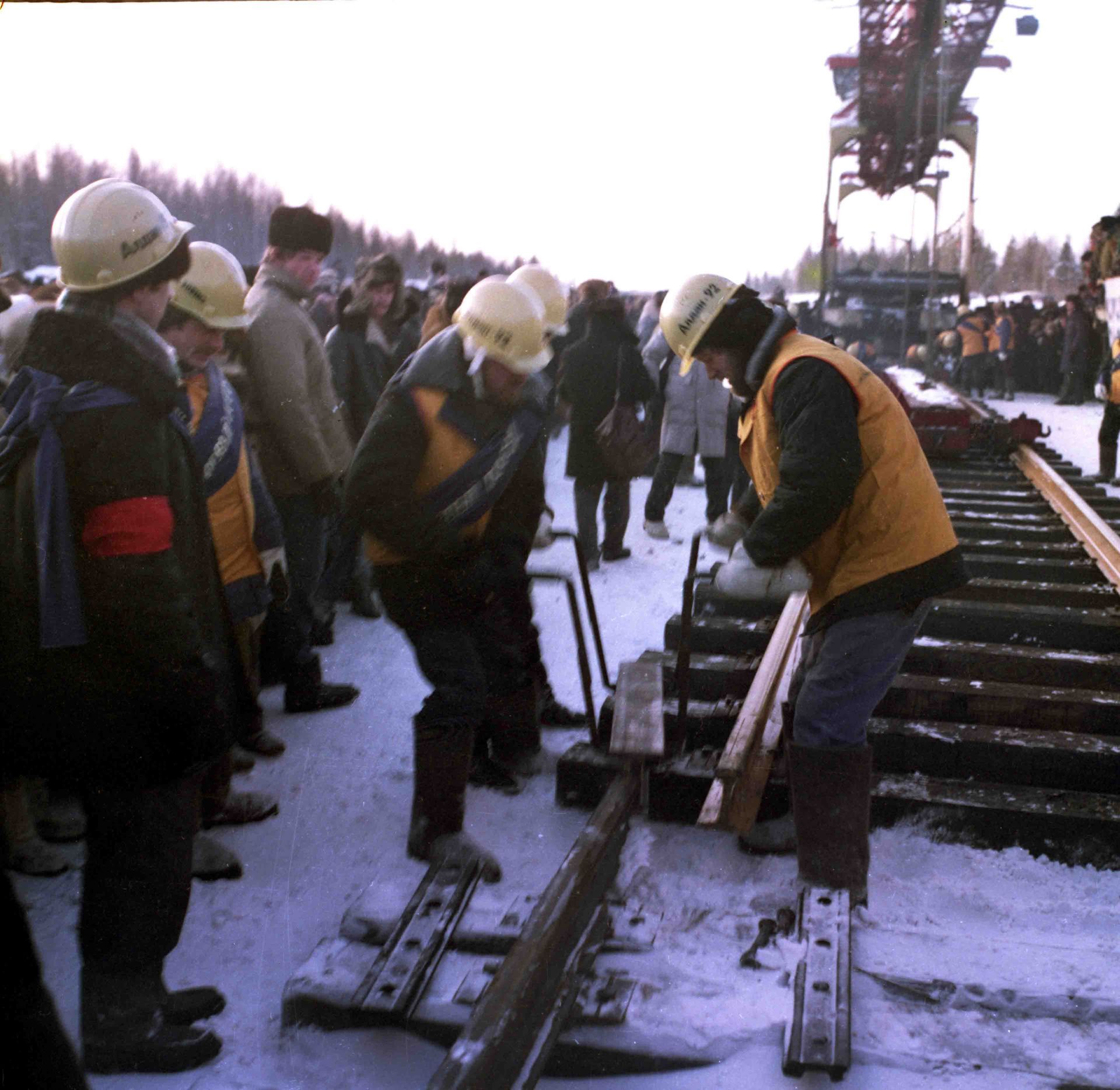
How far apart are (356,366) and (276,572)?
8.17 feet

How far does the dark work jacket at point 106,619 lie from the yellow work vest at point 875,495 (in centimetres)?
165

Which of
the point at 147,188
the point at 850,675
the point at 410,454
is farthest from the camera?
the point at 410,454

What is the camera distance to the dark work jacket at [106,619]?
2391 millimetres

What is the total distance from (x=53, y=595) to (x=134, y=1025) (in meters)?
1.03

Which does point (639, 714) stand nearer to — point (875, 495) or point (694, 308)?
point (875, 495)

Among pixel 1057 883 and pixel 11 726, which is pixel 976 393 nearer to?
pixel 1057 883

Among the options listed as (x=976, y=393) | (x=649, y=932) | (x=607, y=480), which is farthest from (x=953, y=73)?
(x=649, y=932)

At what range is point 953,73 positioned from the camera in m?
16.7

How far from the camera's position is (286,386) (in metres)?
4.94

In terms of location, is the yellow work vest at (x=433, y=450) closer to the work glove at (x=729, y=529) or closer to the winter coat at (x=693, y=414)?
the work glove at (x=729, y=529)

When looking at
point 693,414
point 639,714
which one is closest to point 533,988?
point 639,714

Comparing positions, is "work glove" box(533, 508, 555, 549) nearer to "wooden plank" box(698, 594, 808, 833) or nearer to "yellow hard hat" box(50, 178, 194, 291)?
"wooden plank" box(698, 594, 808, 833)

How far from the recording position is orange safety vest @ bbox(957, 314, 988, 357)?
22844 mm

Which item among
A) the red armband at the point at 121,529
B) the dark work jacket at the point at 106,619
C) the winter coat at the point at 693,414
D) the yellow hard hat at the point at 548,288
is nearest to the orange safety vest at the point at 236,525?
the dark work jacket at the point at 106,619
